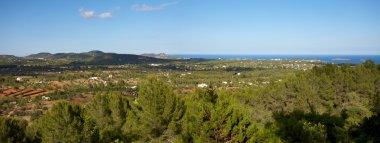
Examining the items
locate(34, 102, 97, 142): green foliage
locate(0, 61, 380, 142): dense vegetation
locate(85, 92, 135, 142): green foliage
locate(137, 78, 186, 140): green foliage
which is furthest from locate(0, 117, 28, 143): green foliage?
locate(137, 78, 186, 140): green foliage

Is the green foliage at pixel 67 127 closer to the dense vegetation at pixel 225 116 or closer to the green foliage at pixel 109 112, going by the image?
the dense vegetation at pixel 225 116

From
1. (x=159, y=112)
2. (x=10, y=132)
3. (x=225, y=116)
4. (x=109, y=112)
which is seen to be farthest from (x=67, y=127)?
(x=225, y=116)

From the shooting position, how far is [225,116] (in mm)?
11867

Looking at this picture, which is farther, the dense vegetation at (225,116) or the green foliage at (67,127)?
the green foliage at (67,127)

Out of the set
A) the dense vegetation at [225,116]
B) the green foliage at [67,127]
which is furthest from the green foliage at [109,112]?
the green foliage at [67,127]

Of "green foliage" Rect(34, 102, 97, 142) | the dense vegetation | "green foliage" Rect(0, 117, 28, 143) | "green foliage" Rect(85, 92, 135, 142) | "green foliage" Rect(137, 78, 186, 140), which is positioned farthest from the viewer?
"green foliage" Rect(85, 92, 135, 142)

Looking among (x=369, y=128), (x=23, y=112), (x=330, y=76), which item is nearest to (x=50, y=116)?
(x=369, y=128)

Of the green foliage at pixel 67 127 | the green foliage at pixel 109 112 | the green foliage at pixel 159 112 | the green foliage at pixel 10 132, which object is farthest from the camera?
the green foliage at pixel 109 112

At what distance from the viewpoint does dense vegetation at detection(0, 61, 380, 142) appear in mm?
12242

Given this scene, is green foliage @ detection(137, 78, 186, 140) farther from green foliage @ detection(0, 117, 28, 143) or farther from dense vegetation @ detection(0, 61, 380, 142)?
green foliage @ detection(0, 117, 28, 143)

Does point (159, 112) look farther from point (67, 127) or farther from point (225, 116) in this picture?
point (225, 116)

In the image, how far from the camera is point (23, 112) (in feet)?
174

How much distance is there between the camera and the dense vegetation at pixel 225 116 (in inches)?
482

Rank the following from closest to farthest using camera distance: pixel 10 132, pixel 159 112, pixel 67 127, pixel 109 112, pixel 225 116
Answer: pixel 225 116 → pixel 67 127 → pixel 10 132 → pixel 159 112 → pixel 109 112
